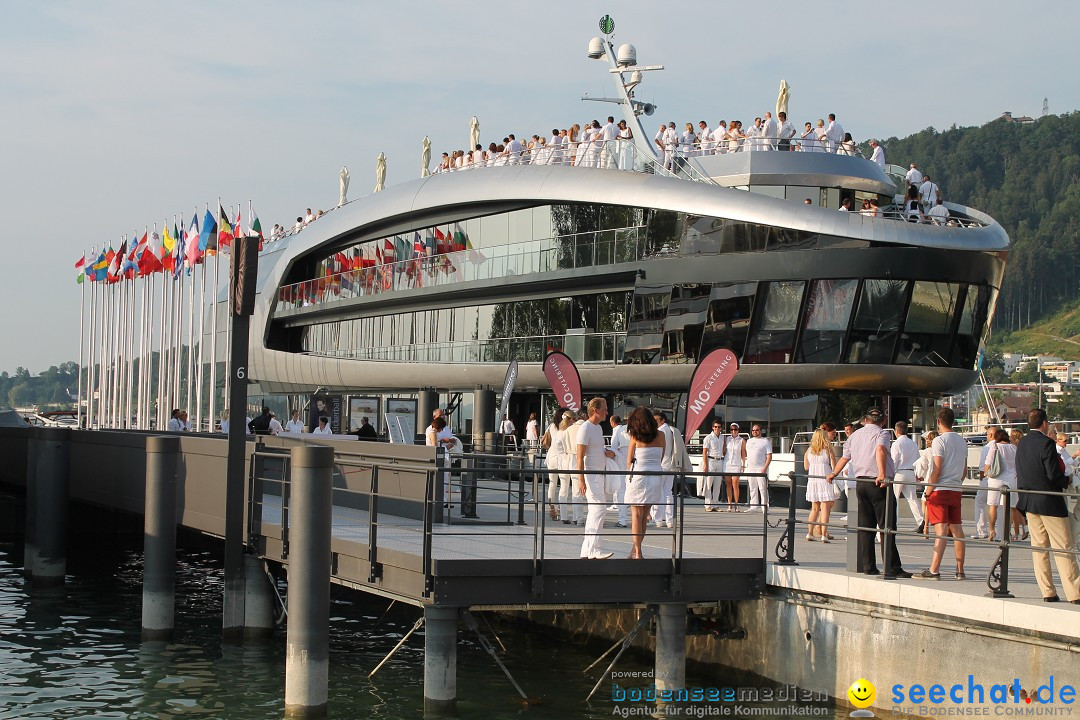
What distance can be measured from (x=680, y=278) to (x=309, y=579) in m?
24.1

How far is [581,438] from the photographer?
546 inches

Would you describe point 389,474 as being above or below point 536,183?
below

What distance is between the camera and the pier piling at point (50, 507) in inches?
796

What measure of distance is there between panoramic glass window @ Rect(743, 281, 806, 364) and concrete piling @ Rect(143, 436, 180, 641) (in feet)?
66.7

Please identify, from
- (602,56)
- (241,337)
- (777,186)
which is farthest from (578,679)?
(602,56)

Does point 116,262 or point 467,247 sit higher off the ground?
point 116,262

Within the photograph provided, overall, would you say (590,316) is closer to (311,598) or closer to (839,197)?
(839,197)

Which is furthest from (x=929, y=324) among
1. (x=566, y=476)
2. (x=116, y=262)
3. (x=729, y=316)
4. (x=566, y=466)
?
(x=116, y=262)

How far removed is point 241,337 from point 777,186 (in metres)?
23.5

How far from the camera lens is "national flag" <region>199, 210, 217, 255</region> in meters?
52.5

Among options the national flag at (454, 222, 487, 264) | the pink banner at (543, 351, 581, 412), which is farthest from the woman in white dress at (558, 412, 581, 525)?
the national flag at (454, 222, 487, 264)

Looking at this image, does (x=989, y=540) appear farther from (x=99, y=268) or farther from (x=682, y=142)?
(x=99, y=268)

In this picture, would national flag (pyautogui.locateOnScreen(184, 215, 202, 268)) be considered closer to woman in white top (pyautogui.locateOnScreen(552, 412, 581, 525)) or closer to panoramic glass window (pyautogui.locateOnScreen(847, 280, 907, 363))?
panoramic glass window (pyautogui.locateOnScreen(847, 280, 907, 363))

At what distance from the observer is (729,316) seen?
33750 mm
